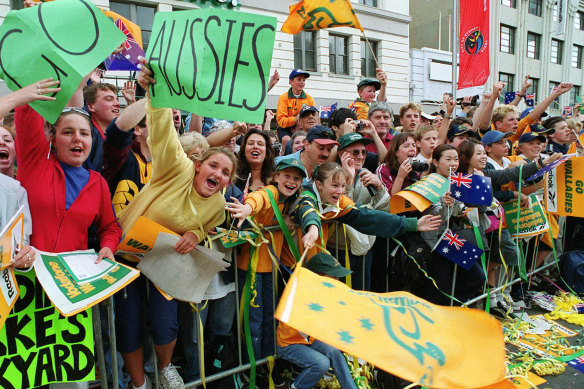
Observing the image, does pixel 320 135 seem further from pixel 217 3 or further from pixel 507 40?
pixel 507 40

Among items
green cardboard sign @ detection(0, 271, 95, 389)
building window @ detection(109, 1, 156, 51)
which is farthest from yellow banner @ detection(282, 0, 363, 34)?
building window @ detection(109, 1, 156, 51)

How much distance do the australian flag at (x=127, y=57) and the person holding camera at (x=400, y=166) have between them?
3.65 meters

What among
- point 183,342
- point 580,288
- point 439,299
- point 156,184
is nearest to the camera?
point 156,184

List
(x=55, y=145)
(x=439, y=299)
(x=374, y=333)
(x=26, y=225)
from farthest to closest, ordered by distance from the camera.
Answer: (x=439, y=299) → (x=55, y=145) → (x=26, y=225) → (x=374, y=333)

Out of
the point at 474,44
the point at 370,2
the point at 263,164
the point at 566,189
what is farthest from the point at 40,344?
the point at 370,2

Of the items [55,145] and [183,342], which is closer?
[55,145]

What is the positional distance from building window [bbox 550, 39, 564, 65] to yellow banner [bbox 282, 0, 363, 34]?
103 ft

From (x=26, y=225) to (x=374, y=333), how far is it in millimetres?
1822

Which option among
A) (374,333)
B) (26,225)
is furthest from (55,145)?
(374,333)

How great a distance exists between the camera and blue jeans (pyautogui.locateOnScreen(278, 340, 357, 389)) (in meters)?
2.72

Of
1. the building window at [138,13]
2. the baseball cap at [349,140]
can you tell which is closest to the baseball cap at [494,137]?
the baseball cap at [349,140]

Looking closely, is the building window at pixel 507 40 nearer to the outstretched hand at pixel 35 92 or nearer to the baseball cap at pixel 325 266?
the baseball cap at pixel 325 266

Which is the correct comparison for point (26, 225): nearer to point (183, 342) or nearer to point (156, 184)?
point (156, 184)

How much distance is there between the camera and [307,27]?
5613 mm
